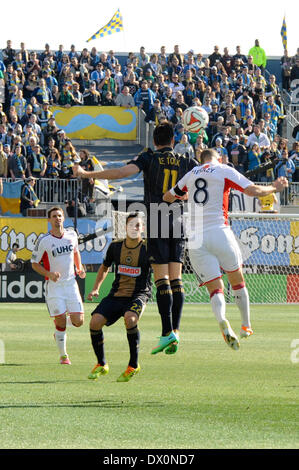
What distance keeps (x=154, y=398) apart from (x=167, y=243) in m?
2.23

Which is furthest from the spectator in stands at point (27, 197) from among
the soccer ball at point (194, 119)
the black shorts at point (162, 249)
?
the black shorts at point (162, 249)

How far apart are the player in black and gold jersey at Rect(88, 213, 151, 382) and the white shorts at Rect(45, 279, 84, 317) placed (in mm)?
1746

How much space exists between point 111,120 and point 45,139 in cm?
506

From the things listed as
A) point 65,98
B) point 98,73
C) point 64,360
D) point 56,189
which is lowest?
point 56,189

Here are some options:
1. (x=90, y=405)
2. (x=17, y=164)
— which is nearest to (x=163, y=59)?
(x=17, y=164)

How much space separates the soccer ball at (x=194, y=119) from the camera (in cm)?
1412

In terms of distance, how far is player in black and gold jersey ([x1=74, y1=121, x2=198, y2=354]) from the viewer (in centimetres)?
1065

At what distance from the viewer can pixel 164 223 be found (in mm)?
11000

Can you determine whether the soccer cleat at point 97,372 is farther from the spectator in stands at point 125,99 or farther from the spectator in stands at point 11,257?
the spectator in stands at point 125,99

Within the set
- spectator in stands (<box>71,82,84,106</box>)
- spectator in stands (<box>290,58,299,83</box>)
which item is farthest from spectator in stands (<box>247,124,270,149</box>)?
spectator in stands (<box>290,58,299,83</box>)

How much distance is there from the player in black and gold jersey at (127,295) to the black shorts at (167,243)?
0.14m

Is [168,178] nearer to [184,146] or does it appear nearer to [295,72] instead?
[184,146]

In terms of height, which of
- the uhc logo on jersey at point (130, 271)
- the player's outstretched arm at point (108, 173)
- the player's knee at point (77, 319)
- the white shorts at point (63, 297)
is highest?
the player's outstretched arm at point (108, 173)

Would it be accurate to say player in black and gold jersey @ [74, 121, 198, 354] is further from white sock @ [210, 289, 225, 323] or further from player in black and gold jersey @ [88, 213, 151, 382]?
white sock @ [210, 289, 225, 323]
